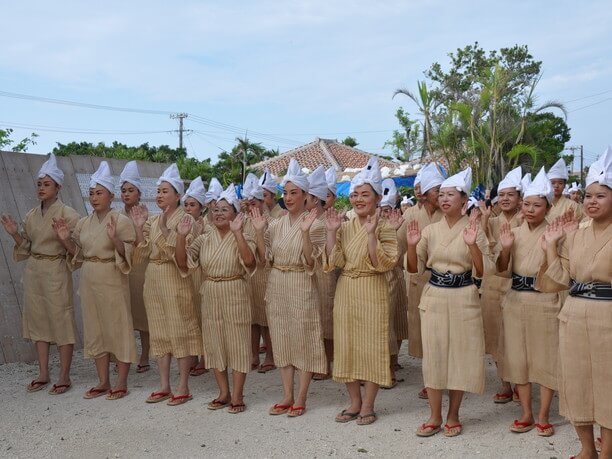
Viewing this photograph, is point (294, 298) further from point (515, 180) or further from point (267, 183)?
point (267, 183)

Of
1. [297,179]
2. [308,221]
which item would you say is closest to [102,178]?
[297,179]

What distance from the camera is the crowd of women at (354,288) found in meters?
4.32

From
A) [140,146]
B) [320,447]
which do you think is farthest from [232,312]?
[140,146]

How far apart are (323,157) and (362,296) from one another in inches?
986

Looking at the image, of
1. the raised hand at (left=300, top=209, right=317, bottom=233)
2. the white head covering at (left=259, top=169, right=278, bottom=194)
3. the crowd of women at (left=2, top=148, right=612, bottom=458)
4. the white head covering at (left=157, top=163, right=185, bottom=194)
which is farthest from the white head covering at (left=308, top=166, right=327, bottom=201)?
the white head covering at (left=259, top=169, right=278, bottom=194)

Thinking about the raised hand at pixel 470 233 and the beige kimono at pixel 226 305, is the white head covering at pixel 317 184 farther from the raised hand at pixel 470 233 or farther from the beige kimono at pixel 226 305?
the raised hand at pixel 470 233

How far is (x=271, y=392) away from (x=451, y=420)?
1914 mm

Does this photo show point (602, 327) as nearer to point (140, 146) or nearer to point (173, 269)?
point (173, 269)

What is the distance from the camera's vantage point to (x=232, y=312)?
580 centimetres

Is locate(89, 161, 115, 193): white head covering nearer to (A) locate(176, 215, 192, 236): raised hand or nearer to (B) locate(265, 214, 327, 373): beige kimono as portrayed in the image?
(A) locate(176, 215, 192, 236): raised hand

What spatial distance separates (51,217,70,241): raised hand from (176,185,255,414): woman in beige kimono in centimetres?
121

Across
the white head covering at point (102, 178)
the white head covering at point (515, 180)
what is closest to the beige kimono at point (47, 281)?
the white head covering at point (102, 178)

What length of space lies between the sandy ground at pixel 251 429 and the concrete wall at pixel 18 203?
43.2 inches

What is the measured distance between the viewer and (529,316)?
16.7ft
